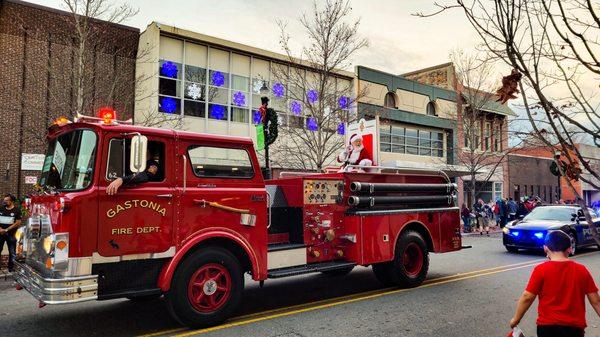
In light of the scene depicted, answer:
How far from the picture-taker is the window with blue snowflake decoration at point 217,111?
72.1 ft

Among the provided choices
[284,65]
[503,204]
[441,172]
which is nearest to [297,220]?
[441,172]

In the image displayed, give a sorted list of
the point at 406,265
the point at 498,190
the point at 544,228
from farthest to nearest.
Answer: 1. the point at 498,190
2. the point at 544,228
3. the point at 406,265

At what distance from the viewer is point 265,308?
7.23 m

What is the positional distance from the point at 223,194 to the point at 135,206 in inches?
47.7

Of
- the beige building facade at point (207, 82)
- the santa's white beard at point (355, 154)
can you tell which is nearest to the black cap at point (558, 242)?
the santa's white beard at point (355, 154)

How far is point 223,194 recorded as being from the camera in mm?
6438

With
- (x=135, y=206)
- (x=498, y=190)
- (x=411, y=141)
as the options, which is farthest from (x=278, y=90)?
(x=498, y=190)

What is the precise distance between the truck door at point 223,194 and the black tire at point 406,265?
117 inches

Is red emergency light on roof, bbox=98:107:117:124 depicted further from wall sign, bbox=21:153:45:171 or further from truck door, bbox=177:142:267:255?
wall sign, bbox=21:153:45:171

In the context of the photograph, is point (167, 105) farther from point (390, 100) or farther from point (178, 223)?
point (390, 100)

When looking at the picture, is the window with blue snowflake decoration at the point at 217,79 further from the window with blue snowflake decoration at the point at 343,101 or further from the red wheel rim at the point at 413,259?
the red wheel rim at the point at 413,259

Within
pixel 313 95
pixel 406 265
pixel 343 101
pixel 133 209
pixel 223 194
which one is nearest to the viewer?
pixel 133 209

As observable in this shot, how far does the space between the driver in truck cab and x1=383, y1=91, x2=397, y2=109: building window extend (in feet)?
83.2

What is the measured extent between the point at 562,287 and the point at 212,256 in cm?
410
